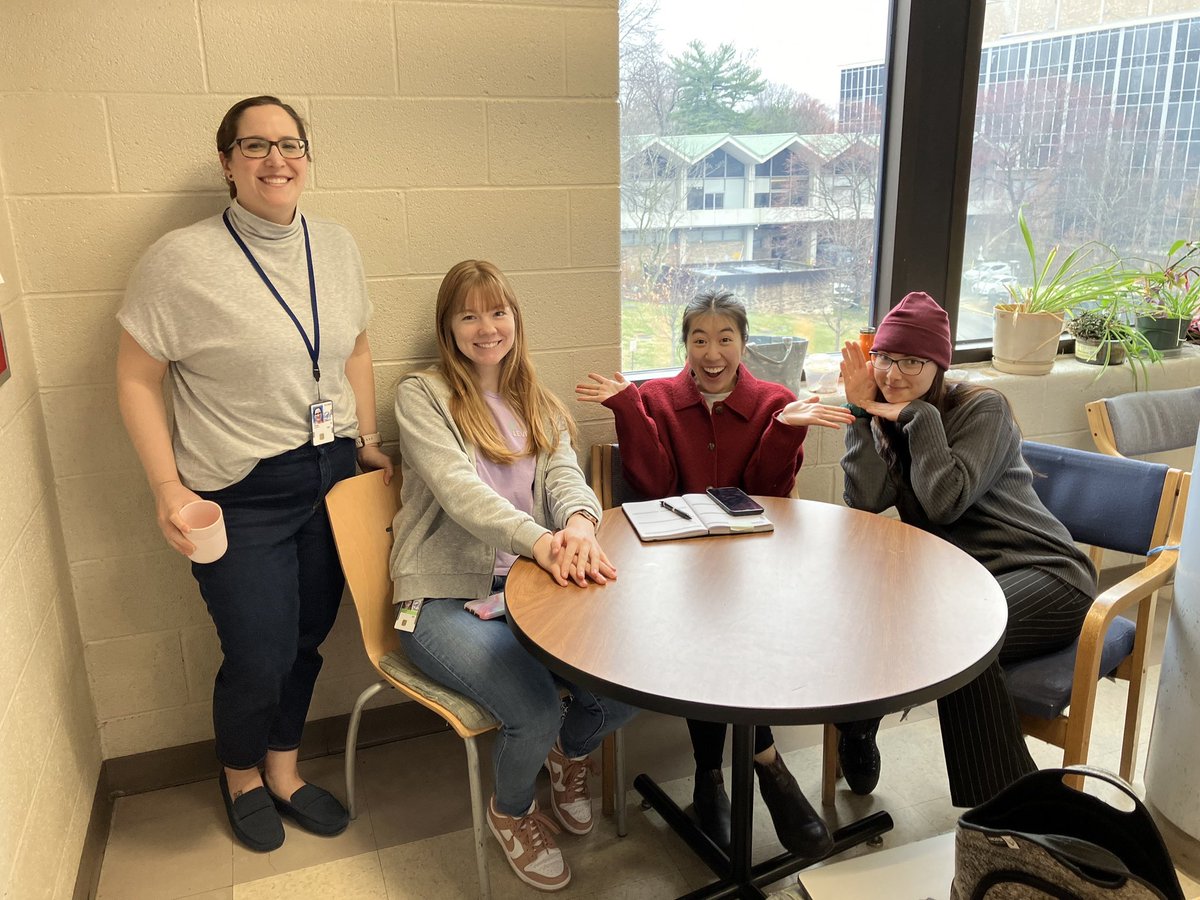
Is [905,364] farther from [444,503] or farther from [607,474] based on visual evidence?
[444,503]

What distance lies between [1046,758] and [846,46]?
2.10 m

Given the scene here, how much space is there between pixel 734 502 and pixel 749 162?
1.25m

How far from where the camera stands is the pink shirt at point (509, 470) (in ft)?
6.93

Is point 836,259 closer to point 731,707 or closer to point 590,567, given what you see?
point 590,567

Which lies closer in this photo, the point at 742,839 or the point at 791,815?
the point at 742,839

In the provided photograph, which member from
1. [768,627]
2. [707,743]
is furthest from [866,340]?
[768,627]

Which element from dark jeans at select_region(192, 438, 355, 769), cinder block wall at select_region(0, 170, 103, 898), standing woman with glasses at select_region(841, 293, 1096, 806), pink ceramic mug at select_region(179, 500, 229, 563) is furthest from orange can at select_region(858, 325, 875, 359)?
cinder block wall at select_region(0, 170, 103, 898)

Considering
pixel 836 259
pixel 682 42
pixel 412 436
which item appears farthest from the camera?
pixel 836 259

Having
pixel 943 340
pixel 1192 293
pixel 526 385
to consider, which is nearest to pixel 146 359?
pixel 526 385

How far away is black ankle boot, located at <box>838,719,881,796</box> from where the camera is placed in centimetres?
226

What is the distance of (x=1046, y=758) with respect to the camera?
2.43m

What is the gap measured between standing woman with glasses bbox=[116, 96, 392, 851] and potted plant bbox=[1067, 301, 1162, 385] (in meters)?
2.40

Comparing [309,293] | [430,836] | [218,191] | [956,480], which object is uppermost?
[218,191]

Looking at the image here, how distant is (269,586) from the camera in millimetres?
2020
